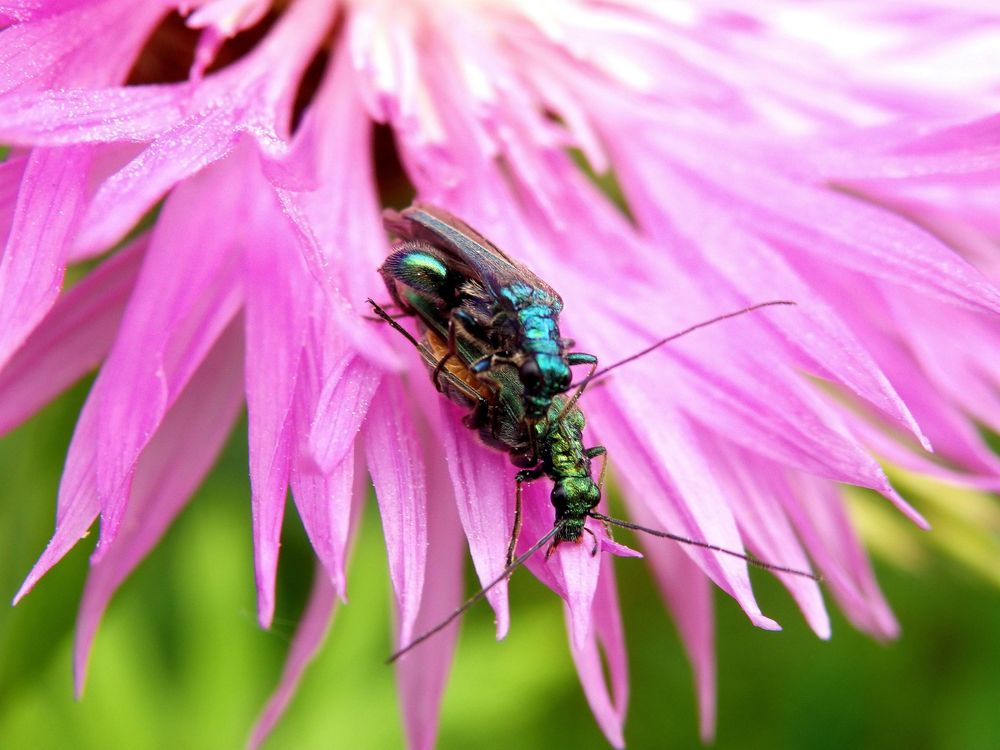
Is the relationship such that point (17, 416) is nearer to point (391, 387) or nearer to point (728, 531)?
point (391, 387)

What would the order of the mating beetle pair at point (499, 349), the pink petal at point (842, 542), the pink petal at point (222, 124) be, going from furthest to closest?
the pink petal at point (842, 542) < the mating beetle pair at point (499, 349) < the pink petal at point (222, 124)

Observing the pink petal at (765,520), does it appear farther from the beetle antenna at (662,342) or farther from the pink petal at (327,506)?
the pink petal at (327,506)

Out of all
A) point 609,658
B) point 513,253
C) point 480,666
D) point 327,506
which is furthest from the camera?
point 480,666

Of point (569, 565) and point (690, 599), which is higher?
point (569, 565)

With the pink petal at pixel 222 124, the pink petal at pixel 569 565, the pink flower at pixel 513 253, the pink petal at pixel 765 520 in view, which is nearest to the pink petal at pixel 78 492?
the pink flower at pixel 513 253

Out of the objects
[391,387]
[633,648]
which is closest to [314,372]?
[391,387]

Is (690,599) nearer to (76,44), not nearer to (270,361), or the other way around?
(270,361)

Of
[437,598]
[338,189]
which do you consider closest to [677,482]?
[437,598]
